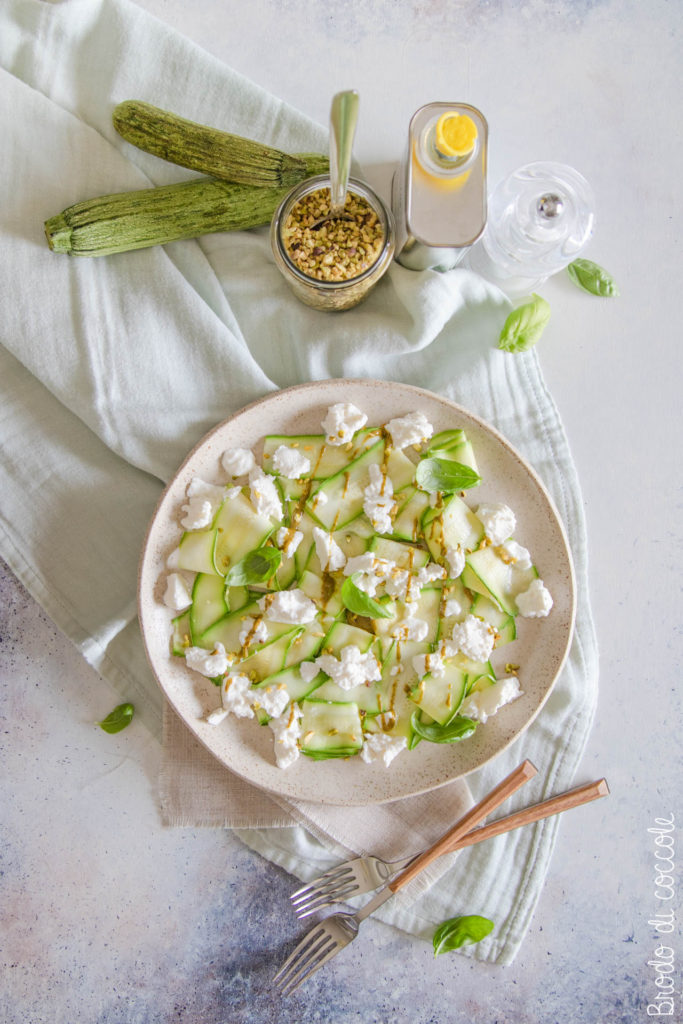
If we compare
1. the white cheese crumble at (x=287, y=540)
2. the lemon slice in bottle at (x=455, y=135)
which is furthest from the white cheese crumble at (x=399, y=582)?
the lemon slice in bottle at (x=455, y=135)

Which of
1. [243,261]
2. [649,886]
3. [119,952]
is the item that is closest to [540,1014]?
[649,886]

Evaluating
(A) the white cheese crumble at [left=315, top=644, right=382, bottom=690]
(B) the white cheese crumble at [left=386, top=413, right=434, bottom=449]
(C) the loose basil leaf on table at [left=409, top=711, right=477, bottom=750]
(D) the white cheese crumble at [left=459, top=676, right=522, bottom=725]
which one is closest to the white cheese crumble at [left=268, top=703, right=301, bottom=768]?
(A) the white cheese crumble at [left=315, top=644, right=382, bottom=690]

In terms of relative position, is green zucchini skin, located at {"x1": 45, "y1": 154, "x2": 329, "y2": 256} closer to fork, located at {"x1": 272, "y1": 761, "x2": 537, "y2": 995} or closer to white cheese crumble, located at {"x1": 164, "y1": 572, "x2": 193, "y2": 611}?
white cheese crumble, located at {"x1": 164, "y1": 572, "x2": 193, "y2": 611}

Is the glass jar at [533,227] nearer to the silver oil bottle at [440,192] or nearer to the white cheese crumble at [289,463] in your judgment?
the silver oil bottle at [440,192]

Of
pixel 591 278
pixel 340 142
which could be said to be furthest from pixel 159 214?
pixel 591 278

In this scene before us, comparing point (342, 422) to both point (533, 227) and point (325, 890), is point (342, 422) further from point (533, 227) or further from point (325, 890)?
point (325, 890)
